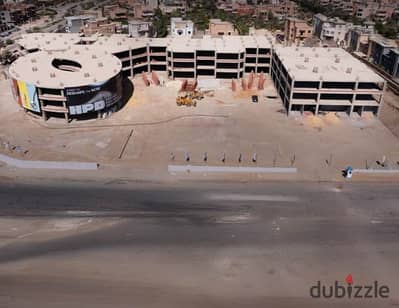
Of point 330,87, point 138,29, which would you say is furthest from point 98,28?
point 330,87

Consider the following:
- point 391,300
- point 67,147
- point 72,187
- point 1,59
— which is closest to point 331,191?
point 391,300

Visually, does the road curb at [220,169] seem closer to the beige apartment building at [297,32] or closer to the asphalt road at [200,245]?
the asphalt road at [200,245]

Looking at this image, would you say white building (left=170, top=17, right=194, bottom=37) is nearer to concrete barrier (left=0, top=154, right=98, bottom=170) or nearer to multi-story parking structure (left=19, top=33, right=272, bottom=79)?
multi-story parking structure (left=19, top=33, right=272, bottom=79)

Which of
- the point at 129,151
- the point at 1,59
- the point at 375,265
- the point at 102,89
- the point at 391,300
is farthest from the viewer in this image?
the point at 1,59

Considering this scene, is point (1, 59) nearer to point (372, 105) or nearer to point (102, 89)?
point (102, 89)

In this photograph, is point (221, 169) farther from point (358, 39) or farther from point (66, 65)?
point (358, 39)

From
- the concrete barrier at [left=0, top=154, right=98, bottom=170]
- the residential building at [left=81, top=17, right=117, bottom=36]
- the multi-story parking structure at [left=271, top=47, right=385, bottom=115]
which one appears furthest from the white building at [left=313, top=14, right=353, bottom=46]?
the concrete barrier at [left=0, top=154, right=98, bottom=170]
